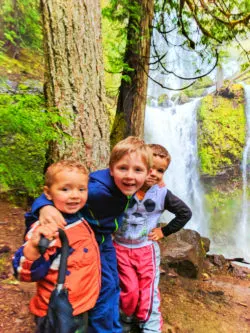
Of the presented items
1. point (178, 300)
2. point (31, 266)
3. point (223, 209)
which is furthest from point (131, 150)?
point (223, 209)

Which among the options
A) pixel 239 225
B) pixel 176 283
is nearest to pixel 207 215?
pixel 239 225

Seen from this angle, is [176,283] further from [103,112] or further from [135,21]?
[135,21]

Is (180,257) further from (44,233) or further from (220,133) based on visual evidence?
(220,133)

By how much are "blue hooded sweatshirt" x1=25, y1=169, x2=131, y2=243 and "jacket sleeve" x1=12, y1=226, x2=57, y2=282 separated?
44 cm

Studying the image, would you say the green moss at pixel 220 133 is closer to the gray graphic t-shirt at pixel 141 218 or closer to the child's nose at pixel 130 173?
the gray graphic t-shirt at pixel 141 218

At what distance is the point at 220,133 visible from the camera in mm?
16141

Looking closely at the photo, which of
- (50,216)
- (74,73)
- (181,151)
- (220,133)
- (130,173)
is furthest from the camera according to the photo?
(220,133)

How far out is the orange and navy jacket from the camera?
158cm

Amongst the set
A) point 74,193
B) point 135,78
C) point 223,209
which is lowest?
point 223,209

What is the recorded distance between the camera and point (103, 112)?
305 centimetres

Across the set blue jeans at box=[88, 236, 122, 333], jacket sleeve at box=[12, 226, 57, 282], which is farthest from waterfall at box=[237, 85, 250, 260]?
jacket sleeve at box=[12, 226, 57, 282]

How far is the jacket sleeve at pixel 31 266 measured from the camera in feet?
5.14

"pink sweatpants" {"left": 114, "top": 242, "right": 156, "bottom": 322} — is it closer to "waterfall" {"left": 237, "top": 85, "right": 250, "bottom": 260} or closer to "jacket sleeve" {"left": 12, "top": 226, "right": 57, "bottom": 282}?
"jacket sleeve" {"left": 12, "top": 226, "right": 57, "bottom": 282}

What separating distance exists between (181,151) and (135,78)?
11100 millimetres
